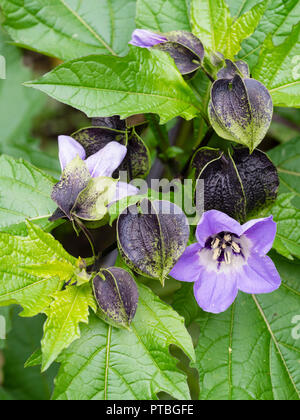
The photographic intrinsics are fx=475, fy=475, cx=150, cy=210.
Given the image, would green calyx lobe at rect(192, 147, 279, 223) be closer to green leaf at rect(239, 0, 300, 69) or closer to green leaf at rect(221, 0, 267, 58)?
green leaf at rect(221, 0, 267, 58)

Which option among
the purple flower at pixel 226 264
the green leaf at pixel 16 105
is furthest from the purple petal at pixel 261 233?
the green leaf at pixel 16 105

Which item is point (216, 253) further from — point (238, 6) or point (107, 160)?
point (238, 6)

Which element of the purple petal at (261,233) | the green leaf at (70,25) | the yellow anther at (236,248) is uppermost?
the green leaf at (70,25)

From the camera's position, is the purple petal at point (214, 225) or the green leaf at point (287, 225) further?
the green leaf at point (287, 225)

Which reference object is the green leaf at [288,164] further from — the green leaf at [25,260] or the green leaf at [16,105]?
the green leaf at [16,105]

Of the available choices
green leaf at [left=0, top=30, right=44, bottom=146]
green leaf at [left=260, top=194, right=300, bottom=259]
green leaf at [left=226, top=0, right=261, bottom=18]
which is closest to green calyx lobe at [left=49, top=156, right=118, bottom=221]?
green leaf at [left=260, top=194, right=300, bottom=259]

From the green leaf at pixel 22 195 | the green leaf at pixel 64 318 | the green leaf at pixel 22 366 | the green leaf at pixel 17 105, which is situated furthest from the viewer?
the green leaf at pixel 17 105

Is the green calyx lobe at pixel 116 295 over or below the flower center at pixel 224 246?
below
